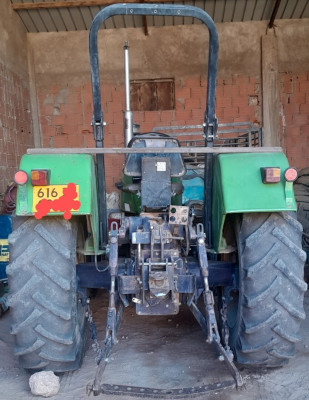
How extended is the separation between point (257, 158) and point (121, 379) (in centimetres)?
163

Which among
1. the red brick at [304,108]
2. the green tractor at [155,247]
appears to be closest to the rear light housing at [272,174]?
the green tractor at [155,247]

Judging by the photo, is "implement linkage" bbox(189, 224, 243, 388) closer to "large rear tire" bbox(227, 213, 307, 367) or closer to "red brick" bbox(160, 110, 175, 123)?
"large rear tire" bbox(227, 213, 307, 367)

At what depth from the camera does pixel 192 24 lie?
8383 millimetres

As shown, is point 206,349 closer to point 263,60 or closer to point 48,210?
point 48,210

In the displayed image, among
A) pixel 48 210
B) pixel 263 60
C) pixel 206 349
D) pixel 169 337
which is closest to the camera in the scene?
pixel 48 210

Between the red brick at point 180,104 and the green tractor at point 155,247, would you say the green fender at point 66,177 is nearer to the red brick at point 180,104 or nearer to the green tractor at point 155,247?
the green tractor at point 155,247

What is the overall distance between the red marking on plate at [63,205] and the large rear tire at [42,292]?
131 mm

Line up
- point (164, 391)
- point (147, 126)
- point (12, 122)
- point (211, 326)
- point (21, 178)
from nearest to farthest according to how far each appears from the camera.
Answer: point (164, 391)
point (211, 326)
point (21, 178)
point (12, 122)
point (147, 126)

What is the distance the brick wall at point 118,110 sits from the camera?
847cm

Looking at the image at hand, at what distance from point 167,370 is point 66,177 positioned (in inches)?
56.5

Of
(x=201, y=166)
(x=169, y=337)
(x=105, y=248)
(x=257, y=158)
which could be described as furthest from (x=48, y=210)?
(x=201, y=166)

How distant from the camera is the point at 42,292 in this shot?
97.1 inches

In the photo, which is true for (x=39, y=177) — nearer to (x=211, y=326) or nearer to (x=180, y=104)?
(x=211, y=326)

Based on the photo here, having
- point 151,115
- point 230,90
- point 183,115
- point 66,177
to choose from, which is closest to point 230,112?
point 230,90
